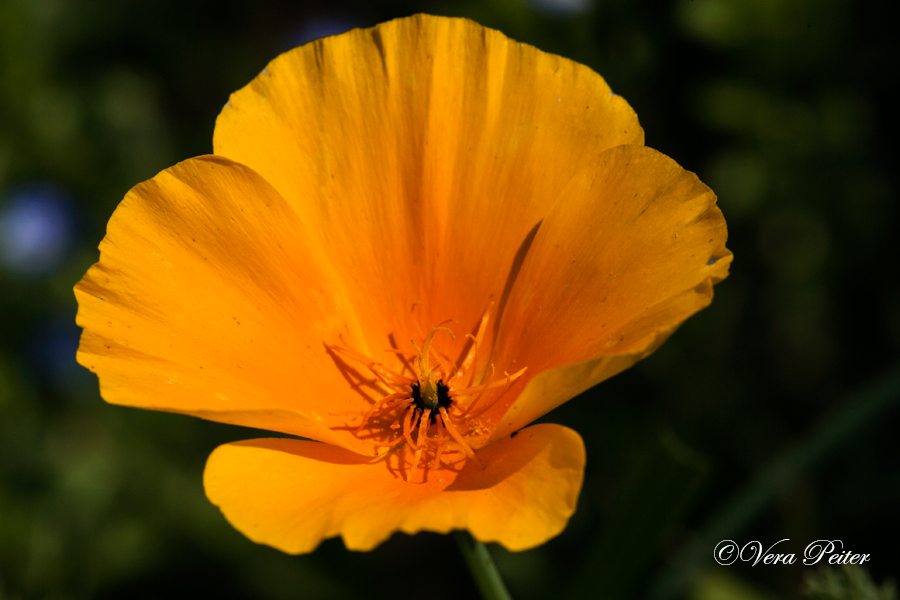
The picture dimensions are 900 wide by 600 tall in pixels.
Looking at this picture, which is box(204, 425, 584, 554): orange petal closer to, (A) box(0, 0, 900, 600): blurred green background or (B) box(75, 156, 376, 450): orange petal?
(B) box(75, 156, 376, 450): orange petal

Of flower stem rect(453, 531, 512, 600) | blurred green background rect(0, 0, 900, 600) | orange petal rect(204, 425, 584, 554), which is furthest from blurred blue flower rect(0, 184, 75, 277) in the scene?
flower stem rect(453, 531, 512, 600)

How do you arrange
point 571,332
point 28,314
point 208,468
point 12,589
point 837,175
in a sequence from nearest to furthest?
point 208,468, point 571,332, point 12,589, point 837,175, point 28,314

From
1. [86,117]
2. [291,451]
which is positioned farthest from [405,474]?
[86,117]

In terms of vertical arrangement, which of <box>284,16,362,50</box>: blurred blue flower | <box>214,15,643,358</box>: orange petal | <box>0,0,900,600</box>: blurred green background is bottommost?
<box>0,0,900,600</box>: blurred green background

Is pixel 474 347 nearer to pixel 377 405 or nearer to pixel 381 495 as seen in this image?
pixel 377 405

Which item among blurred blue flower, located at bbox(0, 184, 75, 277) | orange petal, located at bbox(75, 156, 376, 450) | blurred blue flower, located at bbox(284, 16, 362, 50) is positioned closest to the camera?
orange petal, located at bbox(75, 156, 376, 450)

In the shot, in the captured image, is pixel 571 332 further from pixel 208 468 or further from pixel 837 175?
pixel 837 175

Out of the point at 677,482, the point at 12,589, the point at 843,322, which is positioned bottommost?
the point at 12,589
